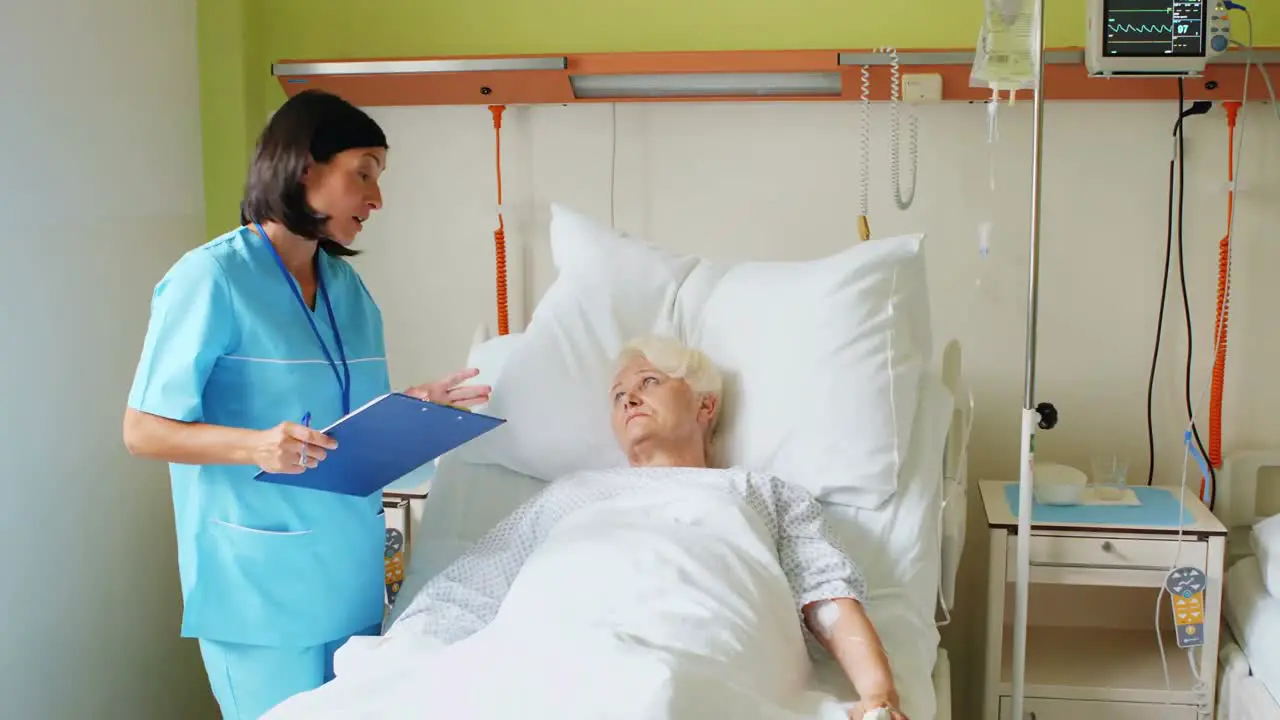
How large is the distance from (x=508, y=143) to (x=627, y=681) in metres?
1.78

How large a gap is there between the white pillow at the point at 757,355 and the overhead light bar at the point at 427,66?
1.50 feet

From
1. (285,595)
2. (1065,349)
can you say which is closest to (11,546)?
(285,595)

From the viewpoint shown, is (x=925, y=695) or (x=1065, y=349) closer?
(x=925, y=695)

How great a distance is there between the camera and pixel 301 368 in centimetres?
179

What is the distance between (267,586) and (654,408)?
0.73 metres

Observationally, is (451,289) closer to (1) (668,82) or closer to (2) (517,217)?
(2) (517,217)

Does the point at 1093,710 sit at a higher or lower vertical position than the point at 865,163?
lower

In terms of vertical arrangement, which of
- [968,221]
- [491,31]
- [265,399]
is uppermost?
[491,31]

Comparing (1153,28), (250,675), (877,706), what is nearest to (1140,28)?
(1153,28)

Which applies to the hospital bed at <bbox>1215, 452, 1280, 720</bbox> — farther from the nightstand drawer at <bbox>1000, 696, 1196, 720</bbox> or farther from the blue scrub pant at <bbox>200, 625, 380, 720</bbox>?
the blue scrub pant at <bbox>200, 625, 380, 720</bbox>

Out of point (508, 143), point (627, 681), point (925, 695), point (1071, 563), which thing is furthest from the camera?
point (508, 143)

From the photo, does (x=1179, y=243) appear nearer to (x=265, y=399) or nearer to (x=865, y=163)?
(x=865, y=163)

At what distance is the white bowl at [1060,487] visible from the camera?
247 centimetres

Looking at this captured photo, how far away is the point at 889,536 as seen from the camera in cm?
207
